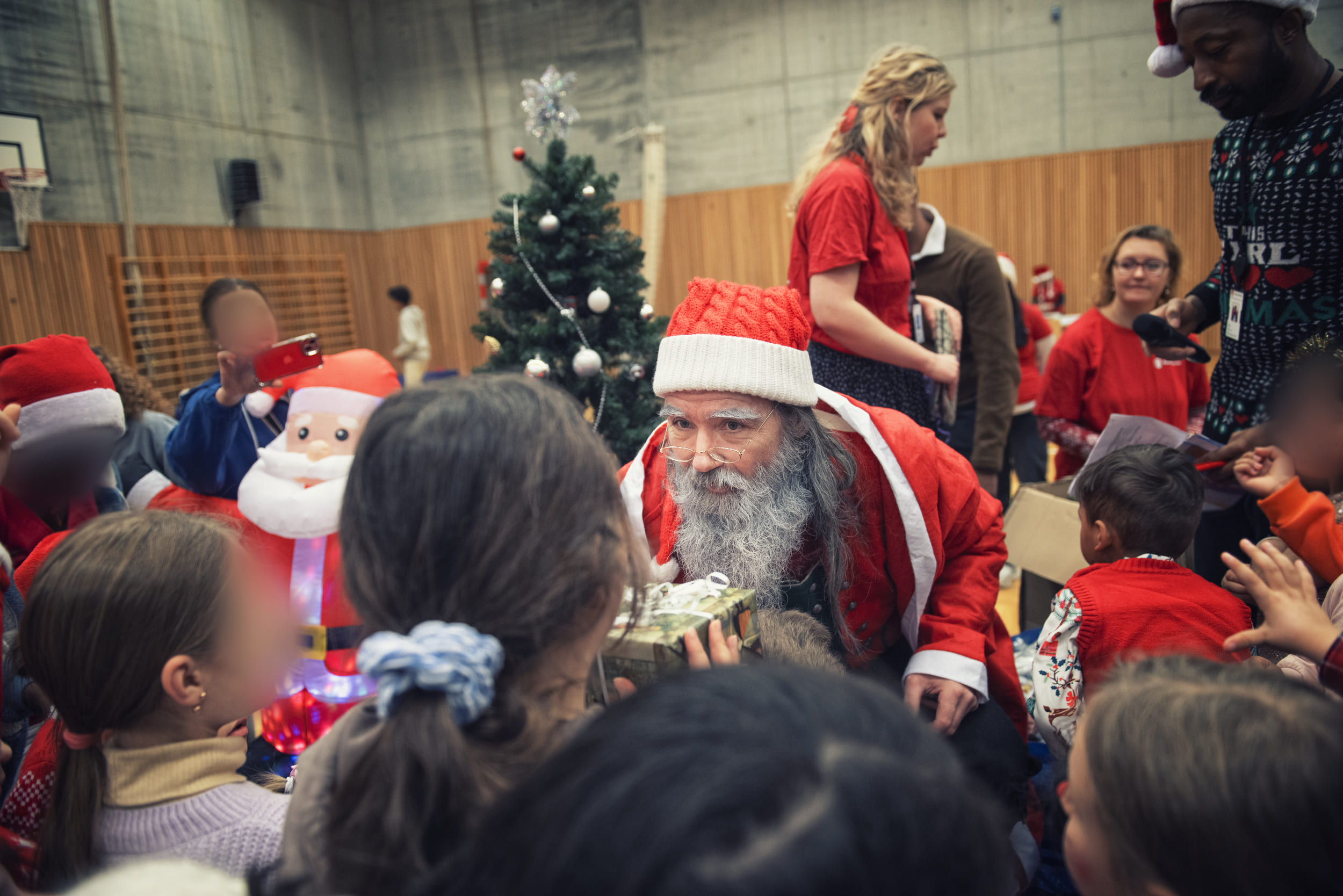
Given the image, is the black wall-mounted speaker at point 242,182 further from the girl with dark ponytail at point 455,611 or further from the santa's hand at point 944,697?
the girl with dark ponytail at point 455,611

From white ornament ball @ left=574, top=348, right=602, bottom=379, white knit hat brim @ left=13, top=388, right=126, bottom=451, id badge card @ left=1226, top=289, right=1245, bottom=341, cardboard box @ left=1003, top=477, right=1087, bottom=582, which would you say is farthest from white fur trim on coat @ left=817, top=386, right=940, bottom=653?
A: white knit hat brim @ left=13, top=388, right=126, bottom=451

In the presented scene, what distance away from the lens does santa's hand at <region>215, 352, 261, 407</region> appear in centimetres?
234

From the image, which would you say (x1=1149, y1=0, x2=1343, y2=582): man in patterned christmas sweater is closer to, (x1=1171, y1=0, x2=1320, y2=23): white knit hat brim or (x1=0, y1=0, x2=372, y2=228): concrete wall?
(x1=1171, y1=0, x2=1320, y2=23): white knit hat brim

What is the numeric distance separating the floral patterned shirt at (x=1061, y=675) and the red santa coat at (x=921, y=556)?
0.22ft

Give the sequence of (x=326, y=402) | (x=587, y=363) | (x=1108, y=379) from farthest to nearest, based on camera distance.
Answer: (x=587, y=363), (x=1108, y=379), (x=326, y=402)

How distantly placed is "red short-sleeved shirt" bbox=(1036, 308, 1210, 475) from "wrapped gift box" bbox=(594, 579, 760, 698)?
238cm

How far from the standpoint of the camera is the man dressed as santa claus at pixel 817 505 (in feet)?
5.65

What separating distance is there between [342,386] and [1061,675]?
1.90 m

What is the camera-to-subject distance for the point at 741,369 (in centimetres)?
173

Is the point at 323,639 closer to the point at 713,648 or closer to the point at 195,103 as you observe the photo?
the point at 713,648

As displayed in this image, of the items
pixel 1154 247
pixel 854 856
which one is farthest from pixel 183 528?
pixel 1154 247

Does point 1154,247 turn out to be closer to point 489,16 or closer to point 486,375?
point 486,375

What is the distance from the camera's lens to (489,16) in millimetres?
10086

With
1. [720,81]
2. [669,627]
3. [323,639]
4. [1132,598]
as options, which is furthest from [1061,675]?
[720,81]
